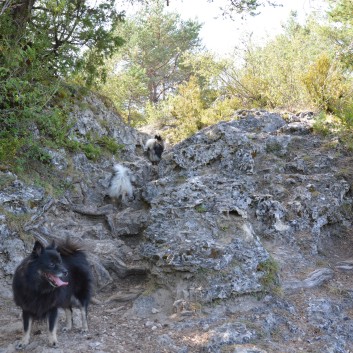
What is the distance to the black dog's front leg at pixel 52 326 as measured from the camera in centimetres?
411

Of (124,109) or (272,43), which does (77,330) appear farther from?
(124,109)

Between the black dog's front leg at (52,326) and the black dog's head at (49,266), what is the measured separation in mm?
361

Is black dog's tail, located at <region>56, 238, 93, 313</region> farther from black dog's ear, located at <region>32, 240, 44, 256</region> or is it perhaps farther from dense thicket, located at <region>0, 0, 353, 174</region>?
dense thicket, located at <region>0, 0, 353, 174</region>

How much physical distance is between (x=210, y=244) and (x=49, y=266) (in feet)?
7.67

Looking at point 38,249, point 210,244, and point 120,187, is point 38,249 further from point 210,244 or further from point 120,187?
point 120,187

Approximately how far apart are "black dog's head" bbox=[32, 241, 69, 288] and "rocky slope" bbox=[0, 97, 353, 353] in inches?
27.8

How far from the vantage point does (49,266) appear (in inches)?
159

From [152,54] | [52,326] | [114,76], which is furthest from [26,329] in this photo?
[152,54]

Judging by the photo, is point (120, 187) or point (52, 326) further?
point (120, 187)

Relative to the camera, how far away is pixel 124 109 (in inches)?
734

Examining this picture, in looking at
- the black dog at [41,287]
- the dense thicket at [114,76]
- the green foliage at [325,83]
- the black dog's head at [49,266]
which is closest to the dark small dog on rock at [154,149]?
the dense thicket at [114,76]

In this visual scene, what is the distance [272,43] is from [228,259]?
11.0m

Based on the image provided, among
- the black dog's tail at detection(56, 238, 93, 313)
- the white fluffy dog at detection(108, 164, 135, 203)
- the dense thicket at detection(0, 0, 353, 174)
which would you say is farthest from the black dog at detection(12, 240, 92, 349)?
the white fluffy dog at detection(108, 164, 135, 203)

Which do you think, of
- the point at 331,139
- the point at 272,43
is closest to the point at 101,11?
the point at 331,139
